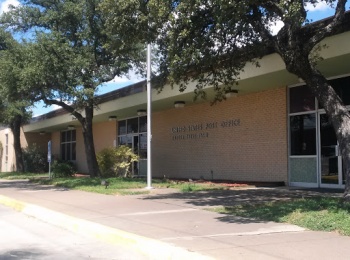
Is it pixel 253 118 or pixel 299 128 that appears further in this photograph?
pixel 253 118

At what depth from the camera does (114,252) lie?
7.66 metres

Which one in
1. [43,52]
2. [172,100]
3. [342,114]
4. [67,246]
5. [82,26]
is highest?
[82,26]

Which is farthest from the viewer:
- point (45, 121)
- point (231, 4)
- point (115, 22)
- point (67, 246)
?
point (45, 121)

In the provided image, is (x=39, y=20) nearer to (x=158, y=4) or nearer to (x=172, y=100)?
(x=172, y=100)

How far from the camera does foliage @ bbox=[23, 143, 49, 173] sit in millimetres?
38375

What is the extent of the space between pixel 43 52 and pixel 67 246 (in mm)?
12046

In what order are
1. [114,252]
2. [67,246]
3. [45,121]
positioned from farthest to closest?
[45,121] → [67,246] → [114,252]

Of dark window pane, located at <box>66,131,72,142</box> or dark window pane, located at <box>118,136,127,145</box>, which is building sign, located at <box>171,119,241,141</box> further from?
dark window pane, located at <box>66,131,72,142</box>

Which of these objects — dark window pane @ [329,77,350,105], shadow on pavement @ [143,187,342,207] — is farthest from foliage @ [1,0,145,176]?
dark window pane @ [329,77,350,105]

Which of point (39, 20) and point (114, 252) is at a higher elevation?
point (39, 20)

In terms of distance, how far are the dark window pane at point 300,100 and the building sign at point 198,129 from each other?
10.3 ft

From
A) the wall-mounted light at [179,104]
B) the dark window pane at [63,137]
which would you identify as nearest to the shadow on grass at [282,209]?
the wall-mounted light at [179,104]

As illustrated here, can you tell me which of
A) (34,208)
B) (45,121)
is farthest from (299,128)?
(45,121)

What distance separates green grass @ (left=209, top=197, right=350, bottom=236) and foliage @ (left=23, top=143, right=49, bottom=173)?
30106mm
